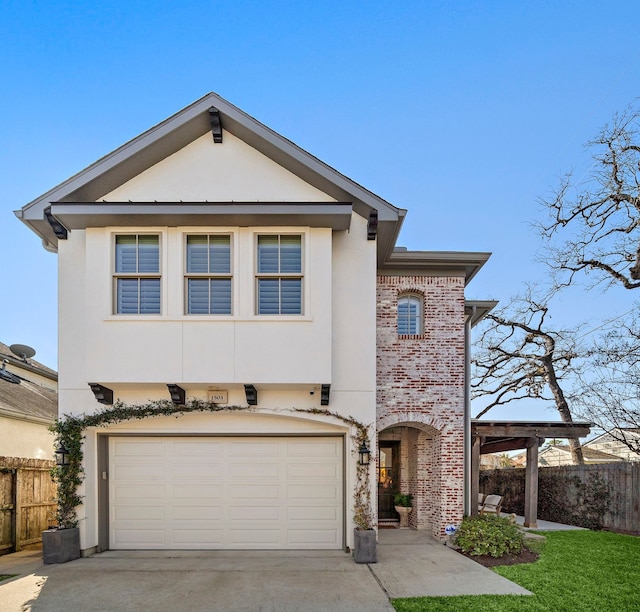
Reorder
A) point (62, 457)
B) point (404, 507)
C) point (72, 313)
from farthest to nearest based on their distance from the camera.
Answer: point (404, 507) < point (72, 313) < point (62, 457)

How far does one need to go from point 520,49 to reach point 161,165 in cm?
1022

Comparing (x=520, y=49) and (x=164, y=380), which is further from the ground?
(x=520, y=49)

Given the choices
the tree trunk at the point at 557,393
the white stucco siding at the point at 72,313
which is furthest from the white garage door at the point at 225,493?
the tree trunk at the point at 557,393

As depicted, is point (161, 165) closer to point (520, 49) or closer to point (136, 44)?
point (136, 44)

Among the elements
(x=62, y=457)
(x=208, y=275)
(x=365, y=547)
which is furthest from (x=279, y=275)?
(x=62, y=457)

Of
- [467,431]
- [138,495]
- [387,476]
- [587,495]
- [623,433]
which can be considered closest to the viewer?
[138,495]

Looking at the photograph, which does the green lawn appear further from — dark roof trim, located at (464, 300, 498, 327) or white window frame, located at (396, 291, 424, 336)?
dark roof trim, located at (464, 300, 498, 327)

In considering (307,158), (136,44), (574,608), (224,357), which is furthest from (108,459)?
(136,44)

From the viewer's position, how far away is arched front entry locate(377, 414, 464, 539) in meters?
11.0

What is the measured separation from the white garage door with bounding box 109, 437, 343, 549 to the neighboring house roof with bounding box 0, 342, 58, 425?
126 inches

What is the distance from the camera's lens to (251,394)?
9352mm

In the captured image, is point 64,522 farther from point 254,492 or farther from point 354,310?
point 354,310

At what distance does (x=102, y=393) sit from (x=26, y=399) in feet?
18.5

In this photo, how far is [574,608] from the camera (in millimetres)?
6828
